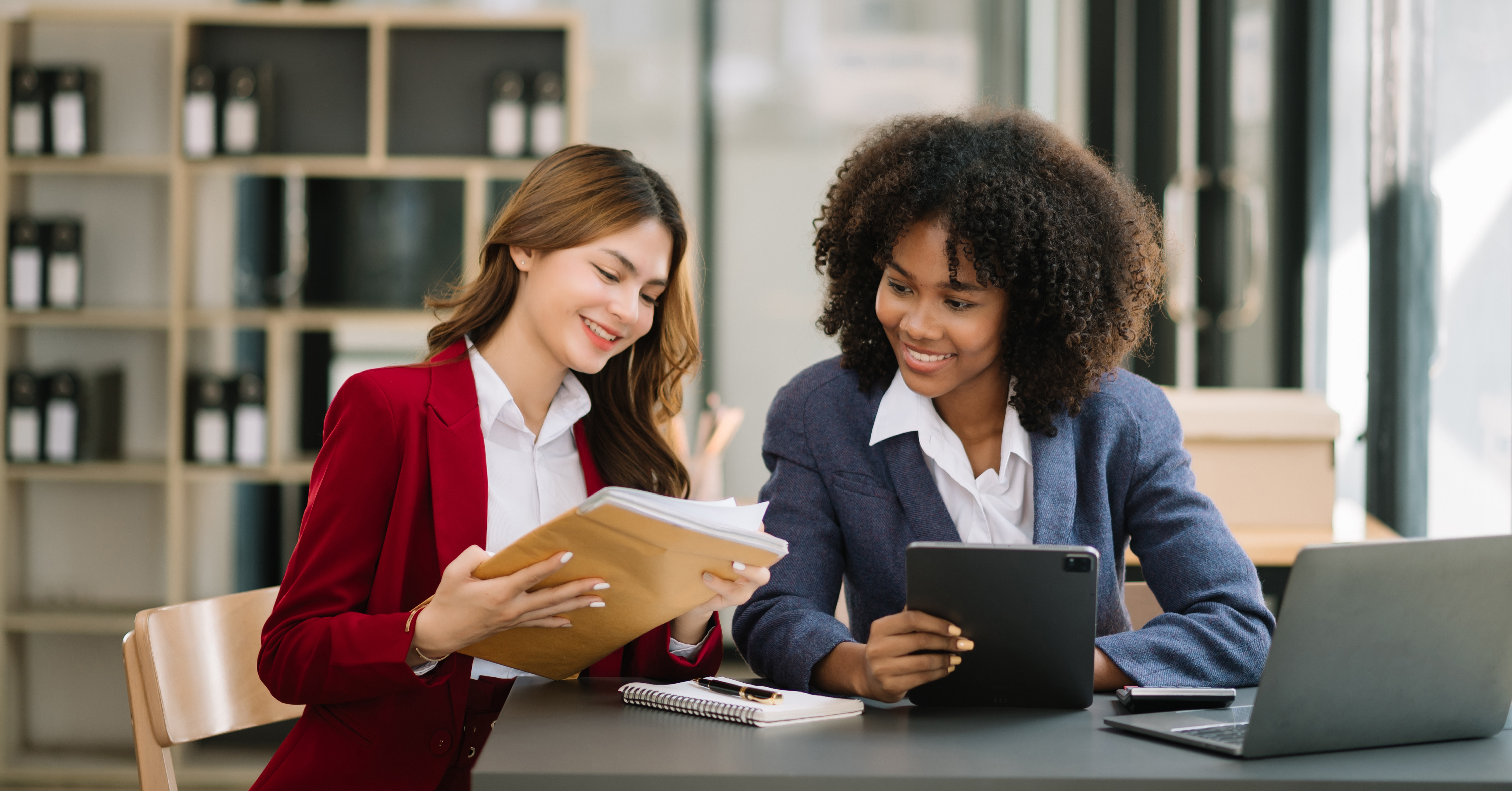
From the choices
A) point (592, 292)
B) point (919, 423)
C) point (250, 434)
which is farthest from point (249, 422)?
point (919, 423)

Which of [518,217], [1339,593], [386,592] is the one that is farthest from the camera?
[518,217]

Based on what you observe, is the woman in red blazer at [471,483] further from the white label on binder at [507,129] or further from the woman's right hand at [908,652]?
the white label on binder at [507,129]

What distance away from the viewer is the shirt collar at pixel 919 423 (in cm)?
151

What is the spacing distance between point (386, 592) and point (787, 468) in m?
0.53

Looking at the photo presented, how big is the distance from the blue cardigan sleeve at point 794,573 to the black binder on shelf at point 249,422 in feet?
7.28

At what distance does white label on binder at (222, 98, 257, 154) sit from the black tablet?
2.84 metres

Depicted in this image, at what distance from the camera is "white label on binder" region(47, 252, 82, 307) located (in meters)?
3.29

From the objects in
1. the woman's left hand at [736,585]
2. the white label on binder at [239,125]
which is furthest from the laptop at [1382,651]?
the white label on binder at [239,125]

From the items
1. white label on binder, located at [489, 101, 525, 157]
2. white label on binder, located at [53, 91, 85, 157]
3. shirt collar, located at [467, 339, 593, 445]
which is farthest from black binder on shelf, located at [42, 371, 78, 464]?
shirt collar, located at [467, 339, 593, 445]

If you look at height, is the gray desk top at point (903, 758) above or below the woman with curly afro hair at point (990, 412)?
below

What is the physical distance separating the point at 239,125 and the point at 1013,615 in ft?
9.66

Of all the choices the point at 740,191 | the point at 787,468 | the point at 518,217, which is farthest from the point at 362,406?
the point at 740,191

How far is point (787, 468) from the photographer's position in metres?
1.55

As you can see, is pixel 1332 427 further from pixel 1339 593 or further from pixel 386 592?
pixel 386 592
